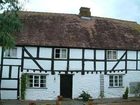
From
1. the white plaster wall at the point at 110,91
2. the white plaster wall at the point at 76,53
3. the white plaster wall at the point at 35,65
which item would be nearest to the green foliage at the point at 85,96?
the white plaster wall at the point at 110,91

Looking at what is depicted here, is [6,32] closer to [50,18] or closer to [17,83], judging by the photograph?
[17,83]

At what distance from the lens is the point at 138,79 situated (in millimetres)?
39812

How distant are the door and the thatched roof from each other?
3145 mm

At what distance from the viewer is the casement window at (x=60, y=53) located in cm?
3625

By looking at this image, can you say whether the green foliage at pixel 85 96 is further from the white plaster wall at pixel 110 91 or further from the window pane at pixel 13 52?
the window pane at pixel 13 52

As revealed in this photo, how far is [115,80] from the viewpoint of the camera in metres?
38.3

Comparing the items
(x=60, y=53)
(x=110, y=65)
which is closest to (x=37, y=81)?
(x=60, y=53)

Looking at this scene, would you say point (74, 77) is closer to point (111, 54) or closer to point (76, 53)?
point (76, 53)

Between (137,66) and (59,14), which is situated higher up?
(59,14)

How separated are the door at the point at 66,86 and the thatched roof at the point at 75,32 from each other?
314 centimetres

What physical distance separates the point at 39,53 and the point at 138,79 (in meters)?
11.4

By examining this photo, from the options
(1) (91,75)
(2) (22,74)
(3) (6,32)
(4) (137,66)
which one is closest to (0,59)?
(2) (22,74)

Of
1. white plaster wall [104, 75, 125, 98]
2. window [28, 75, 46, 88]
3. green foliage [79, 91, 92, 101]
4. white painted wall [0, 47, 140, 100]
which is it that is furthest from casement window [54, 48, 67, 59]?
white plaster wall [104, 75, 125, 98]

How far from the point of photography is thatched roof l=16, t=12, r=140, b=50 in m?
36.7
